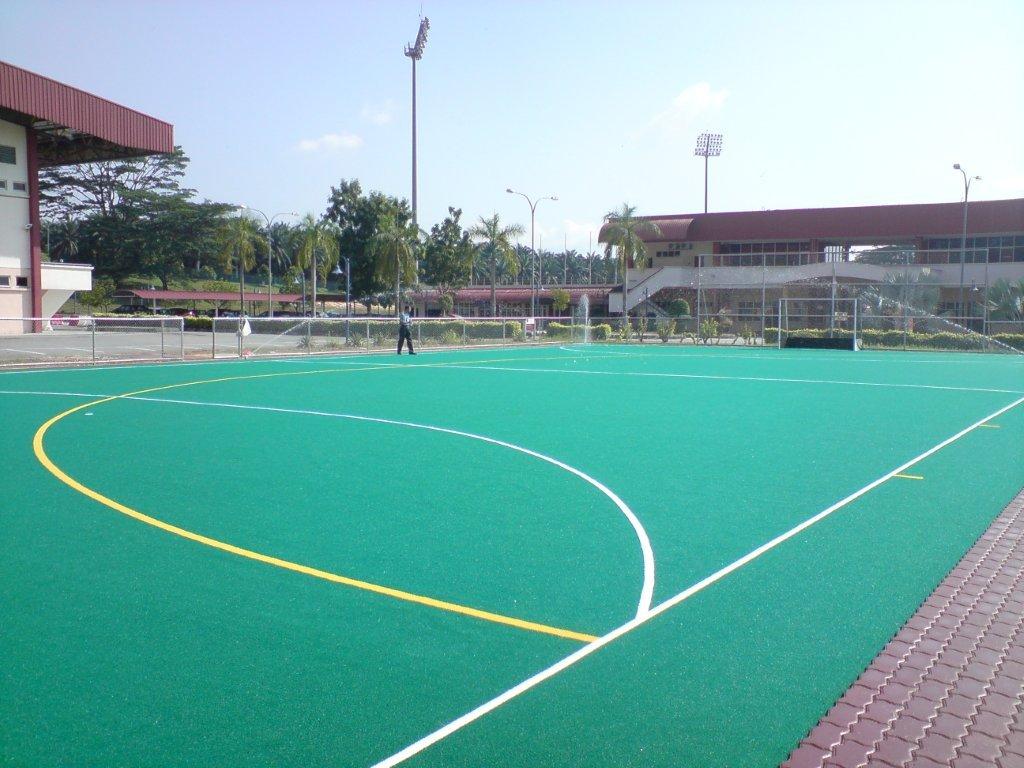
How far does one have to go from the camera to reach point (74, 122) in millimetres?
42875

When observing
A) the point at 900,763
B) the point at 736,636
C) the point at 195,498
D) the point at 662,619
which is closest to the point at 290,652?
the point at 662,619

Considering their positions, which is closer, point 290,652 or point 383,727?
point 383,727

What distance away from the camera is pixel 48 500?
28.1 ft

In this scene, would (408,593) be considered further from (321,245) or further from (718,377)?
(321,245)

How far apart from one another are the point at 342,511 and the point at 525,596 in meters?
2.80

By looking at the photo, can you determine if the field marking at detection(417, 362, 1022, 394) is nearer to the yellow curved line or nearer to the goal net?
the yellow curved line

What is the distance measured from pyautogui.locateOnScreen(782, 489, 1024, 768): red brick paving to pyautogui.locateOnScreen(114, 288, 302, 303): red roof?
92494 mm

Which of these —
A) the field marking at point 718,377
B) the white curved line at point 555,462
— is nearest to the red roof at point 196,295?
the field marking at point 718,377

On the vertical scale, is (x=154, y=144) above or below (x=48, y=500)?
above

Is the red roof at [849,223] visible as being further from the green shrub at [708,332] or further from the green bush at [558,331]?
the green shrub at [708,332]

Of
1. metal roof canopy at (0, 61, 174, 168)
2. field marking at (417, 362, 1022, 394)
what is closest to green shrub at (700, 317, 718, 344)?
field marking at (417, 362, 1022, 394)

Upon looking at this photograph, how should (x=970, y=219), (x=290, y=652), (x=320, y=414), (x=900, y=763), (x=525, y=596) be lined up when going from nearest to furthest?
(x=900, y=763), (x=290, y=652), (x=525, y=596), (x=320, y=414), (x=970, y=219)

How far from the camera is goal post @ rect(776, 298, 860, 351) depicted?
38719mm

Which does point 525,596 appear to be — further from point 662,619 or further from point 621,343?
point 621,343
